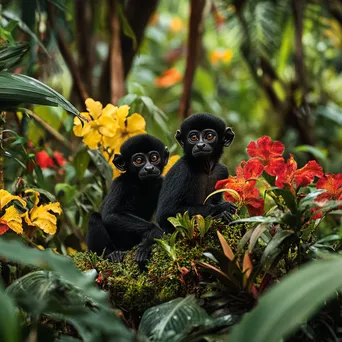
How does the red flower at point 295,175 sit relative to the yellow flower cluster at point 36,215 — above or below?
above

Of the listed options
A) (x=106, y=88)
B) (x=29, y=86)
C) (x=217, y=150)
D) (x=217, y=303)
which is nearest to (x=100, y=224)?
(x=217, y=150)

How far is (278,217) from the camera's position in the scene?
248 centimetres

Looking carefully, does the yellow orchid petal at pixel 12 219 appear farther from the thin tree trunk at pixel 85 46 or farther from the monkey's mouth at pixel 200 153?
the thin tree trunk at pixel 85 46

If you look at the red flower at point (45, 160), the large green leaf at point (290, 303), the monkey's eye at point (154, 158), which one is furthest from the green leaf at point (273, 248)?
the red flower at point (45, 160)

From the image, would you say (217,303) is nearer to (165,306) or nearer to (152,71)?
(165,306)

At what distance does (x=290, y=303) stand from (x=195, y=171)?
2.00 meters

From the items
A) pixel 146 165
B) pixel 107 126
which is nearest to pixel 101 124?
pixel 107 126

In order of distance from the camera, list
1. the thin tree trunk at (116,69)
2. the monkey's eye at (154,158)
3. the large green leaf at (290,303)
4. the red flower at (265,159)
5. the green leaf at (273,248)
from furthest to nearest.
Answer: the thin tree trunk at (116,69), the monkey's eye at (154,158), the red flower at (265,159), the green leaf at (273,248), the large green leaf at (290,303)

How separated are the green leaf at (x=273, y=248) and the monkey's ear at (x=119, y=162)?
5.10ft

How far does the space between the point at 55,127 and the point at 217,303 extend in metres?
2.77

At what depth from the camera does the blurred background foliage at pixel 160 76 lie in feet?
13.7

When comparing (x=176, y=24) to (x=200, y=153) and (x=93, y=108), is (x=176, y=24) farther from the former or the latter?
(x=200, y=153)

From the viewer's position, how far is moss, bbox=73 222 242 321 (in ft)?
8.98

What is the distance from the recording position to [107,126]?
12.4 feet
